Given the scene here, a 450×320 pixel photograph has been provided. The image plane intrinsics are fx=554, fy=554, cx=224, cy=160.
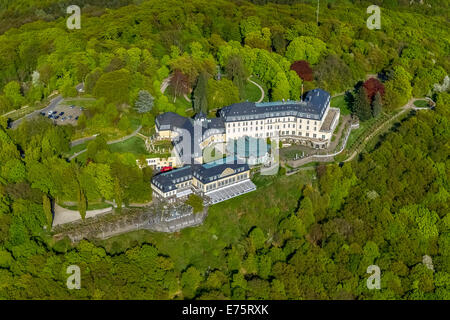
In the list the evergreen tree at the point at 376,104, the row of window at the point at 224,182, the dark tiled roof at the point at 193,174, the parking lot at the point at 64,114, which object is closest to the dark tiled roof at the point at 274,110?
the dark tiled roof at the point at 193,174

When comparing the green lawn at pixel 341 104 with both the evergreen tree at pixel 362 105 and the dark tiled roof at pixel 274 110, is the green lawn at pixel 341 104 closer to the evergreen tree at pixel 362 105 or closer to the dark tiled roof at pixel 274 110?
the evergreen tree at pixel 362 105

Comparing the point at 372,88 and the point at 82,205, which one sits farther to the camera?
the point at 372,88

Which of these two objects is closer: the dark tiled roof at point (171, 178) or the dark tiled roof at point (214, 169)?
the dark tiled roof at point (171, 178)

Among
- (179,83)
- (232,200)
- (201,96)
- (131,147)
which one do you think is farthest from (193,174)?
(179,83)

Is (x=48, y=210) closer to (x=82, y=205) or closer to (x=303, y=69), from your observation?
(x=82, y=205)

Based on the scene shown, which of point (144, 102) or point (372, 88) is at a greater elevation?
point (144, 102)
